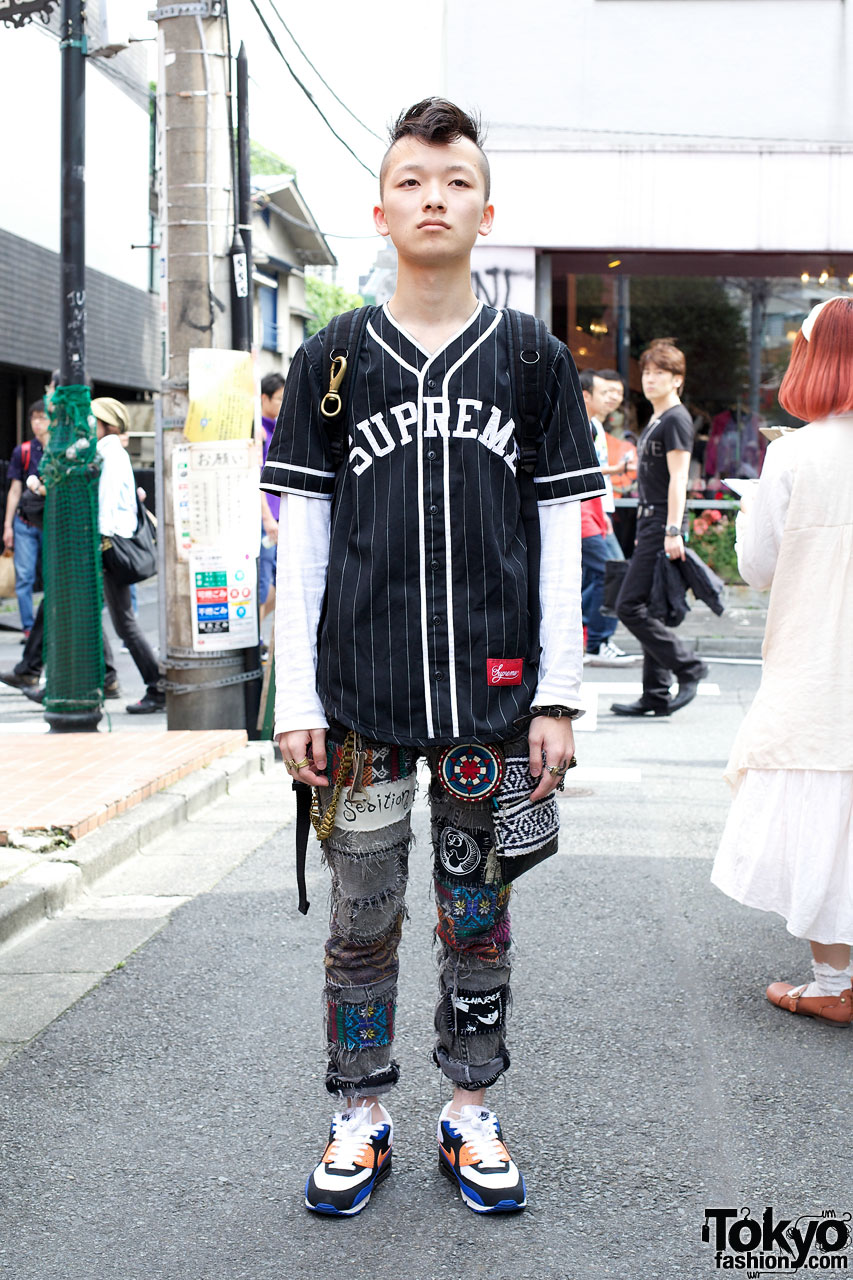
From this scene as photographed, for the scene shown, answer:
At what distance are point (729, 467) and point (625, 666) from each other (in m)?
5.61

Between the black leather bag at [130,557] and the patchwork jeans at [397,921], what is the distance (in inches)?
237

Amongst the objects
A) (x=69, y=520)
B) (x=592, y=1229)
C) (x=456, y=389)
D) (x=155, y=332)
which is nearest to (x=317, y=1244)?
(x=592, y=1229)

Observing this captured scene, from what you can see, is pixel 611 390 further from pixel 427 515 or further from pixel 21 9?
pixel 427 515

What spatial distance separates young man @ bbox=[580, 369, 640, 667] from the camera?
933cm

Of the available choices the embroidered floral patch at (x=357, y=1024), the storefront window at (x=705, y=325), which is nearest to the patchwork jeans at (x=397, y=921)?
the embroidered floral patch at (x=357, y=1024)

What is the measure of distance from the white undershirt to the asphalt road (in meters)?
0.97

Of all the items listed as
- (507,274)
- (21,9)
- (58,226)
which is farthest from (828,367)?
(58,226)

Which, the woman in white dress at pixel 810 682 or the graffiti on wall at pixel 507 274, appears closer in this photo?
the woman in white dress at pixel 810 682

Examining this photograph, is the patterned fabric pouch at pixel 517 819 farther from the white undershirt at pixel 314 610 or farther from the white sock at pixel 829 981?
the white sock at pixel 829 981

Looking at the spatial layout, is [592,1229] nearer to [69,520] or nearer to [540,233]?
[69,520]

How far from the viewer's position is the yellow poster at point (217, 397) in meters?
6.75

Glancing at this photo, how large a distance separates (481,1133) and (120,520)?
20.6 ft

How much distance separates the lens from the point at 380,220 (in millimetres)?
2744

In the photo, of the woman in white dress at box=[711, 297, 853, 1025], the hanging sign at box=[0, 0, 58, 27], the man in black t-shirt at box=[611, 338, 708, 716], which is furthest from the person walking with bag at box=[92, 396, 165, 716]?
the woman in white dress at box=[711, 297, 853, 1025]
